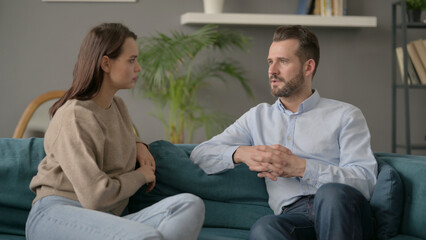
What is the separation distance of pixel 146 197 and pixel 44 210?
21.4 inches

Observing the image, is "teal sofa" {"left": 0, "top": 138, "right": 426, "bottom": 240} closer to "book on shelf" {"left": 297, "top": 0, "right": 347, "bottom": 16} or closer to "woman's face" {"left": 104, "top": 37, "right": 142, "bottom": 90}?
"woman's face" {"left": 104, "top": 37, "right": 142, "bottom": 90}

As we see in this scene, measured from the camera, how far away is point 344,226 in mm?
1786

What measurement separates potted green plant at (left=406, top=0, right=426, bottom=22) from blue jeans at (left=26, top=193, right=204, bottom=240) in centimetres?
300

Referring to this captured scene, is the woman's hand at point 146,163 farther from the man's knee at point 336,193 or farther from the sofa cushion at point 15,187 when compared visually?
the man's knee at point 336,193

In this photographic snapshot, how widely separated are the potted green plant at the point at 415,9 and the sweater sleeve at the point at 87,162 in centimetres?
305

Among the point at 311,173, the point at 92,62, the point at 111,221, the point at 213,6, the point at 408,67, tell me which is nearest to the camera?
the point at 111,221

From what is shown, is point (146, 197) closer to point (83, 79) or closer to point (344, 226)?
point (83, 79)

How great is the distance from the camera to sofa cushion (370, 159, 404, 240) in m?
2.02

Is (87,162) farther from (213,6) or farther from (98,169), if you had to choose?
(213,6)

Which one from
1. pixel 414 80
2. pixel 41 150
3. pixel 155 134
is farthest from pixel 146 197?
pixel 414 80

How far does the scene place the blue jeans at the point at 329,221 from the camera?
1.79 meters

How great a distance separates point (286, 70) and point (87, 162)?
92cm

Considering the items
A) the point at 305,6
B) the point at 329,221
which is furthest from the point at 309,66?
the point at 305,6

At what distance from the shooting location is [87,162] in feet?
5.66
